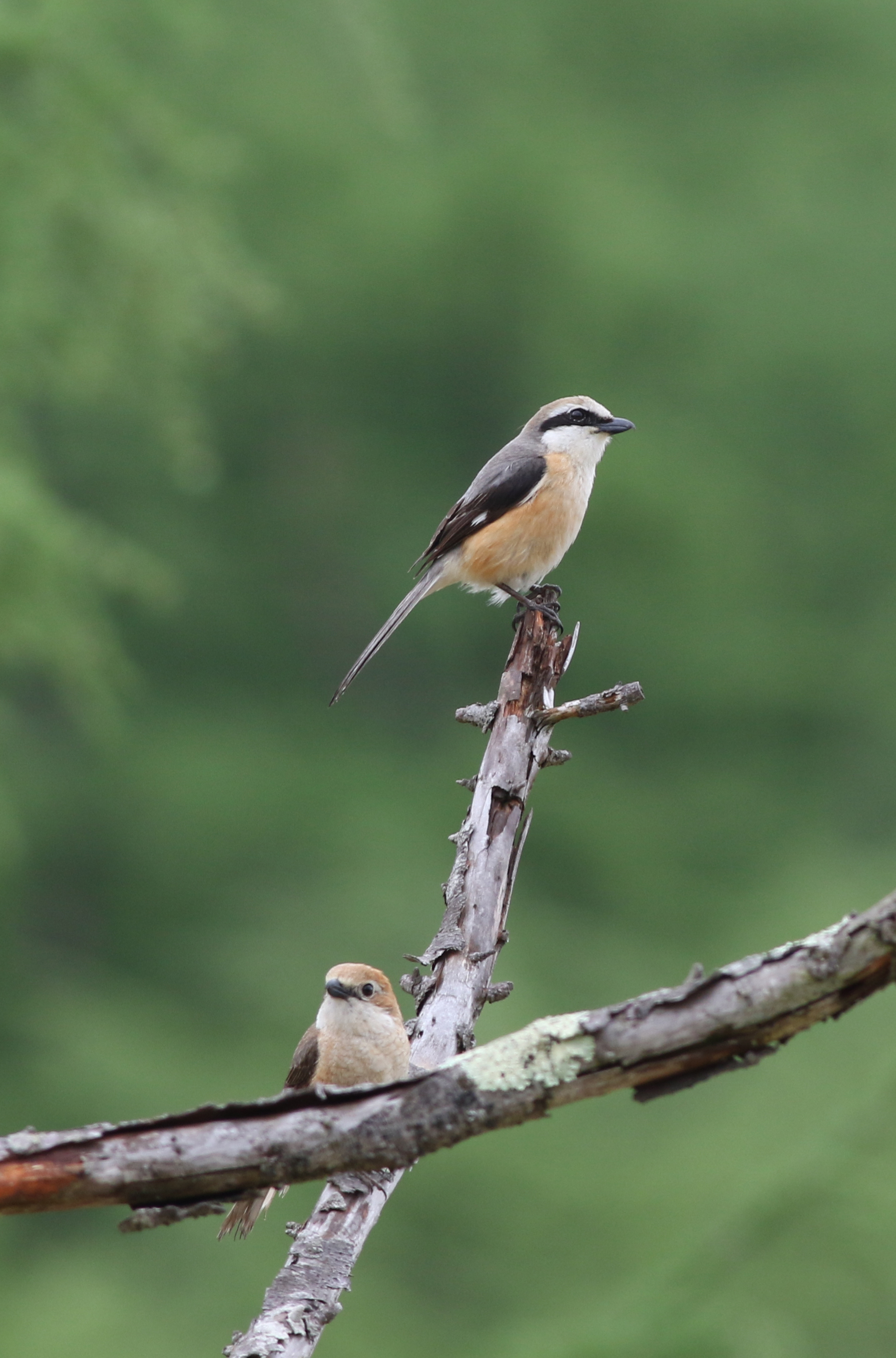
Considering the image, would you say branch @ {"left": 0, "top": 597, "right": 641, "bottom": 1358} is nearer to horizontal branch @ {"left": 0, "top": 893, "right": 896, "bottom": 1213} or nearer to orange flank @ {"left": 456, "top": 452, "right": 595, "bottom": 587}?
horizontal branch @ {"left": 0, "top": 893, "right": 896, "bottom": 1213}

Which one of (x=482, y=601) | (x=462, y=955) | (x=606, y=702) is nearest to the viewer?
(x=462, y=955)

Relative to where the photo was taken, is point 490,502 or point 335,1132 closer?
point 335,1132

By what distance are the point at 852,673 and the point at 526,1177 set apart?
6395 mm

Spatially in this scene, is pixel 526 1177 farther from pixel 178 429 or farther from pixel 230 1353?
pixel 230 1353

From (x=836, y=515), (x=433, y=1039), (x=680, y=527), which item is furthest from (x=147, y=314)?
(x=836, y=515)

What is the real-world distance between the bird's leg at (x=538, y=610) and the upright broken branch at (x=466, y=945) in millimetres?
59

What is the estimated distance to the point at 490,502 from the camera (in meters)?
5.41

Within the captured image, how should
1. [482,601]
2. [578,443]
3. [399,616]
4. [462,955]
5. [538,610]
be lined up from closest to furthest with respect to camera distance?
[462,955], [538,610], [399,616], [578,443], [482,601]

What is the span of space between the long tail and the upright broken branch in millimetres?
708

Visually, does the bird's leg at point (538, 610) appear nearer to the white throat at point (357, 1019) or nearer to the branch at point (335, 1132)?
the branch at point (335, 1132)

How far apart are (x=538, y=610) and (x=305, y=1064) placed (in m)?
1.57

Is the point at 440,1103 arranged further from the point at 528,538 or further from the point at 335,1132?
the point at 528,538

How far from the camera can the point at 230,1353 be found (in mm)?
2646

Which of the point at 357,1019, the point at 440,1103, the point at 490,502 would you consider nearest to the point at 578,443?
the point at 490,502
